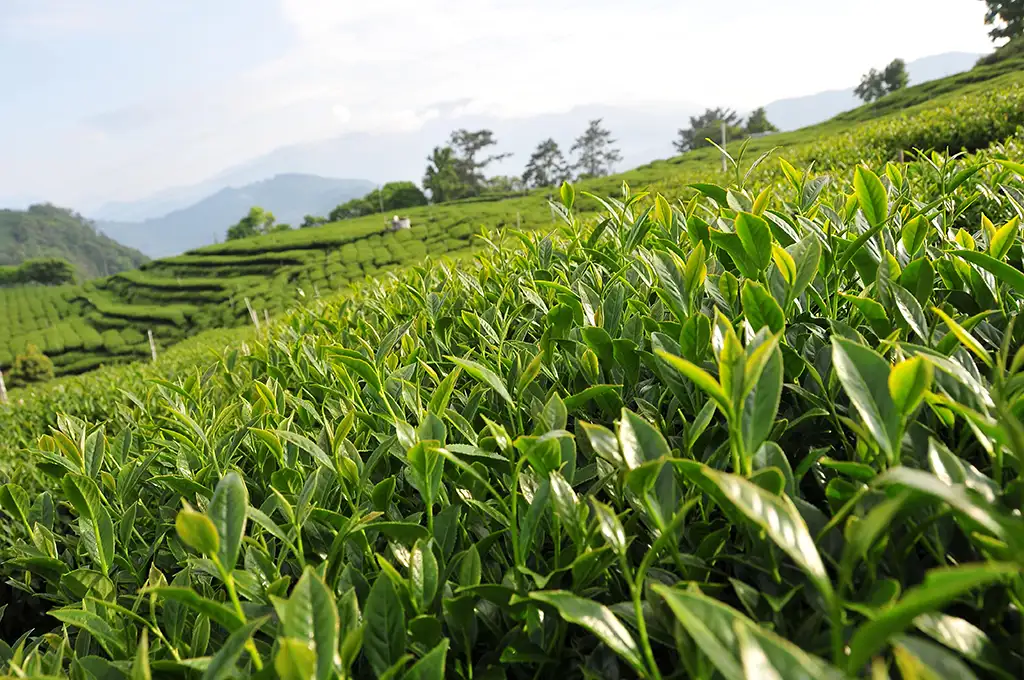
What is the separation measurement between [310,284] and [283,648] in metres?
34.4

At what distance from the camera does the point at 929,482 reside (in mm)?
359

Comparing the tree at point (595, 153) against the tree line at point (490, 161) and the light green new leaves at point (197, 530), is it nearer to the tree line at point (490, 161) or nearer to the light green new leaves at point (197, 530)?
the tree line at point (490, 161)

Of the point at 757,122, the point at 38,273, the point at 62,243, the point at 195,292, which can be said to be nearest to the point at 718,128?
the point at 757,122

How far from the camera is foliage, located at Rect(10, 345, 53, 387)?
28.6 metres

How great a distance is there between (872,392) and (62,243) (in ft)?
493

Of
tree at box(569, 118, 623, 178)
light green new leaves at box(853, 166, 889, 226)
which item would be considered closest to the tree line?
tree at box(569, 118, 623, 178)

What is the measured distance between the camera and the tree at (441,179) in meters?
56.9

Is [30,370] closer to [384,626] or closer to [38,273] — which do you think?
[384,626]

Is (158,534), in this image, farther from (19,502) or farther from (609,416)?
(609,416)

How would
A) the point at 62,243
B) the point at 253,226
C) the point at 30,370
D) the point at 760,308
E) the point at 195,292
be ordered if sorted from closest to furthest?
the point at 760,308
the point at 30,370
the point at 195,292
the point at 253,226
the point at 62,243

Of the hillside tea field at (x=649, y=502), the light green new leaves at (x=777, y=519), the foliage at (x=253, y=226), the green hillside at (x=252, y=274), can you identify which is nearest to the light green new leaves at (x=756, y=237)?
the hillside tea field at (x=649, y=502)

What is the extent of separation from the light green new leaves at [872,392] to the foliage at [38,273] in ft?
240

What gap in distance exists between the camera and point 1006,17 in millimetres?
34500

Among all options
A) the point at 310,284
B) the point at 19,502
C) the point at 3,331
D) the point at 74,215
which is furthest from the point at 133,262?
the point at 19,502
